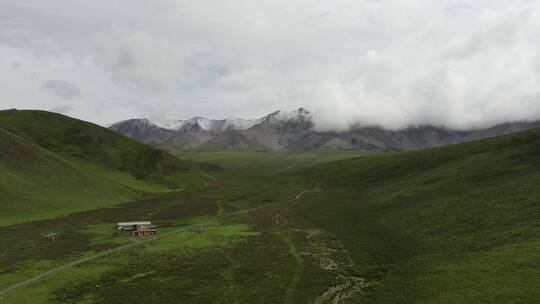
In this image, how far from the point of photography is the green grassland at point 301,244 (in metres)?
50.5

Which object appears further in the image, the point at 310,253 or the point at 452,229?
the point at 452,229

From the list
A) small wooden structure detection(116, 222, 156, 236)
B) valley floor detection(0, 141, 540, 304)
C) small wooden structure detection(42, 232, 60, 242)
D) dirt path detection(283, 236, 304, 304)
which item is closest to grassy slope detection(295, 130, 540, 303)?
valley floor detection(0, 141, 540, 304)

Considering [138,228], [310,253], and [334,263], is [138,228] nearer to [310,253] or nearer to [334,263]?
[310,253]

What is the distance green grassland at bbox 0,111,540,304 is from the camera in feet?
166

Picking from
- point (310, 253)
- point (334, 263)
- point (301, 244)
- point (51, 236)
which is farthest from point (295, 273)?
point (51, 236)

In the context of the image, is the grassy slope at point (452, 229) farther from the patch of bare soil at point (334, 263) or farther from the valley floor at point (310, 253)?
the patch of bare soil at point (334, 263)

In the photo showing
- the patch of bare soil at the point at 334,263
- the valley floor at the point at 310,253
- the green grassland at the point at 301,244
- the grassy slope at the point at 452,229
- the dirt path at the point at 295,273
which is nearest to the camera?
the grassy slope at the point at 452,229

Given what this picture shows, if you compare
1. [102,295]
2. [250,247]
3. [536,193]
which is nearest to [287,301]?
[102,295]

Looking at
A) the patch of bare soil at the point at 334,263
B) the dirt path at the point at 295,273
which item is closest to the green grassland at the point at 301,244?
the patch of bare soil at the point at 334,263

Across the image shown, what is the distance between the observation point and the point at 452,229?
254 feet

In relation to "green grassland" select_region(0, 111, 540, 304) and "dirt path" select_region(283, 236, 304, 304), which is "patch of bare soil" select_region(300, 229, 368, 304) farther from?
"dirt path" select_region(283, 236, 304, 304)

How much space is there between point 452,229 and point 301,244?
29.4 m

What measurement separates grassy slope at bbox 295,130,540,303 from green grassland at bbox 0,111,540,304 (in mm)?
299

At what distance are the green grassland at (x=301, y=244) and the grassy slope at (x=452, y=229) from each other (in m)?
0.30
